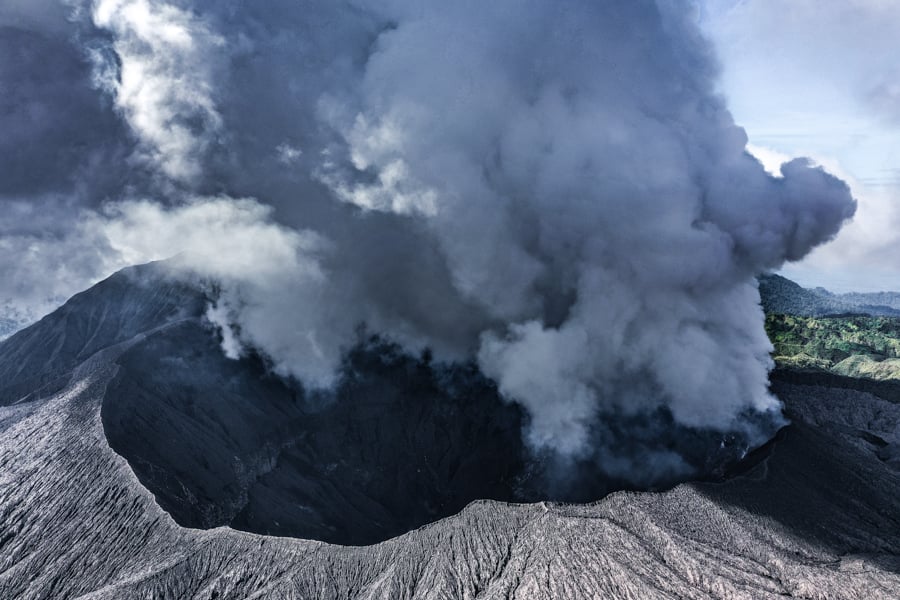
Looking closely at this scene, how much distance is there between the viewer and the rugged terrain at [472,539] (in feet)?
178

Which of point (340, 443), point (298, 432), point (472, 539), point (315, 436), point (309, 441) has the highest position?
point (472, 539)

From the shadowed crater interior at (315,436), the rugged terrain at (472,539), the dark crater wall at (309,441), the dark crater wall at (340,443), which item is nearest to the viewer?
the rugged terrain at (472,539)

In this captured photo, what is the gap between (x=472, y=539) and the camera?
61.8m

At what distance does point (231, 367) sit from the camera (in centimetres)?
11644

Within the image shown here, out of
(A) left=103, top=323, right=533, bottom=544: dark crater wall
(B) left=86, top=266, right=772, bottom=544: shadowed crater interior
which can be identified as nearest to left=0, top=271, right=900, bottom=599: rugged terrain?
(A) left=103, top=323, right=533, bottom=544: dark crater wall

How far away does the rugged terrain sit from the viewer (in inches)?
2140

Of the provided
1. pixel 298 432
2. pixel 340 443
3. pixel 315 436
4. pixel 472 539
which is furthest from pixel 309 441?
pixel 472 539

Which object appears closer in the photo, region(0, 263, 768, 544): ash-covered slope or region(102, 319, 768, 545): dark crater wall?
region(102, 319, 768, 545): dark crater wall

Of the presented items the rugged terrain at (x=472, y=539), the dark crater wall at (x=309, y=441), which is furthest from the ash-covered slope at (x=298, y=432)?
the rugged terrain at (x=472, y=539)

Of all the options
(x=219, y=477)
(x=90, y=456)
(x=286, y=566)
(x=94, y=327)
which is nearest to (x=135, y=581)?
(x=286, y=566)

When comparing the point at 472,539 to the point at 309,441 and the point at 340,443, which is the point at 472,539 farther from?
the point at 309,441

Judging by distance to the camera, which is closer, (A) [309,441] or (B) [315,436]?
(A) [309,441]

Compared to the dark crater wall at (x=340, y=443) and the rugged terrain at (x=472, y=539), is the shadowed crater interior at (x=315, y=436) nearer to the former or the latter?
the dark crater wall at (x=340, y=443)

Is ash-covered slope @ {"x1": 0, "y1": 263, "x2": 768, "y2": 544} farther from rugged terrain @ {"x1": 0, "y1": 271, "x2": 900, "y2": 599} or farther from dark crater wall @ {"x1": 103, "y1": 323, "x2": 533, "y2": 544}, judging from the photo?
rugged terrain @ {"x1": 0, "y1": 271, "x2": 900, "y2": 599}
